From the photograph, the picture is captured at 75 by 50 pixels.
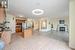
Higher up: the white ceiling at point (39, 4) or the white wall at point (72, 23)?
the white ceiling at point (39, 4)

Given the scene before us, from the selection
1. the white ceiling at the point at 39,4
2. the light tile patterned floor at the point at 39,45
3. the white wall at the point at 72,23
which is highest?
the white ceiling at the point at 39,4

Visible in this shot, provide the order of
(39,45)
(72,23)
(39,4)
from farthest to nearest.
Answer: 1. (39,4)
2. (39,45)
3. (72,23)

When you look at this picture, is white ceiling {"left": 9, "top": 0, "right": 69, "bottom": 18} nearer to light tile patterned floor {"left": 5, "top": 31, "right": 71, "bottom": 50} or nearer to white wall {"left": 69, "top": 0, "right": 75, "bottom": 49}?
white wall {"left": 69, "top": 0, "right": 75, "bottom": 49}

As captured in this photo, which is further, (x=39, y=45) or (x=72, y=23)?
(x=39, y=45)

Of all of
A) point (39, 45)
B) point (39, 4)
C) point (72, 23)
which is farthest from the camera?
point (39, 4)

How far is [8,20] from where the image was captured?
11.0 m

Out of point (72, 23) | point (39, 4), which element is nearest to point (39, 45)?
point (72, 23)

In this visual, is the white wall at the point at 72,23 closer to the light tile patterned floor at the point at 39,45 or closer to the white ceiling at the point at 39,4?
the light tile patterned floor at the point at 39,45

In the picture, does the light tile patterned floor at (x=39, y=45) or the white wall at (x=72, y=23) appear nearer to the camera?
the white wall at (x=72, y=23)

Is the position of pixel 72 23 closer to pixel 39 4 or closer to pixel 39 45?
pixel 39 45

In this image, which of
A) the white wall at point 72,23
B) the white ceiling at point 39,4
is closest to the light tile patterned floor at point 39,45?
the white wall at point 72,23

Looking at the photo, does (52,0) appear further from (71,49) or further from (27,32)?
(27,32)

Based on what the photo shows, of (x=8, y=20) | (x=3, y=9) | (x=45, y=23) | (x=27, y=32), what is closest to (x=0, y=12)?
(x=3, y=9)

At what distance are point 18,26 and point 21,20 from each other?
38.3 inches
